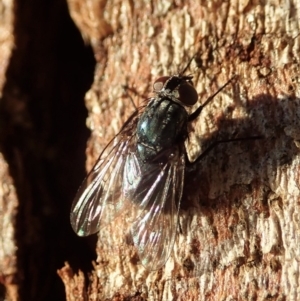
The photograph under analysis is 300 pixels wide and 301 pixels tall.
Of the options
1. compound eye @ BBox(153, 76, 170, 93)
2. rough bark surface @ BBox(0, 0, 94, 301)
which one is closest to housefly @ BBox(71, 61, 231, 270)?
compound eye @ BBox(153, 76, 170, 93)

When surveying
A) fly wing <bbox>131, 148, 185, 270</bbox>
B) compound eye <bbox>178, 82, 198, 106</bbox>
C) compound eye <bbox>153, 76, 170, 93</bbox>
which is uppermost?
compound eye <bbox>153, 76, 170, 93</bbox>

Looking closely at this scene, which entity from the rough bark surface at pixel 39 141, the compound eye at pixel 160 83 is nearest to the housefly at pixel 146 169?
the compound eye at pixel 160 83

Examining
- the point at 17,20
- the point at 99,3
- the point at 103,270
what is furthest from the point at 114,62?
the point at 103,270

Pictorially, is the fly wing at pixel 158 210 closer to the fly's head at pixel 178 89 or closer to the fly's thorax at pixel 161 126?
the fly's thorax at pixel 161 126

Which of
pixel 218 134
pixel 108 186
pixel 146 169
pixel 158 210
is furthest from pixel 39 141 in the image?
pixel 218 134

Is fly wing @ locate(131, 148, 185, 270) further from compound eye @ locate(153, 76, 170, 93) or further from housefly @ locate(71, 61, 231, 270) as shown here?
compound eye @ locate(153, 76, 170, 93)

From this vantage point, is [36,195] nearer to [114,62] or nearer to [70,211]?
[70,211]
